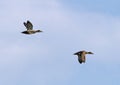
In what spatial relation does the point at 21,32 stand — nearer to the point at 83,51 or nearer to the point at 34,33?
the point at 34,33

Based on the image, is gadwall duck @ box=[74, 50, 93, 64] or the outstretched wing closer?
gadwall duck @ box=[74, 50, 93, 64]

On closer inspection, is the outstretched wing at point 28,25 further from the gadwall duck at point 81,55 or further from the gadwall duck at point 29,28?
the gadwall duck at point 81,55

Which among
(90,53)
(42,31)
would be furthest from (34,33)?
(90,53)

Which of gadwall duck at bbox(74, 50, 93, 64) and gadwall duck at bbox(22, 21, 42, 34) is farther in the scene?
gadwall duck at bbox(22, 21, 42, 34)

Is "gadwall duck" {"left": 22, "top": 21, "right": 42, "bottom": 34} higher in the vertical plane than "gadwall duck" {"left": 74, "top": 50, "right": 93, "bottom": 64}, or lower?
higher

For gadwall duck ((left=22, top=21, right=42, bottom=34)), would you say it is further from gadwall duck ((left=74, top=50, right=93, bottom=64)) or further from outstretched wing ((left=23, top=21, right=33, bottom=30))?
gadwall duck ((left=74, top=50, right=93, bottom=64))

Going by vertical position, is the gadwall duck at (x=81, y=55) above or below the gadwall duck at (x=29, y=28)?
below

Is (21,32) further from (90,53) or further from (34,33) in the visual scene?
(90,53)

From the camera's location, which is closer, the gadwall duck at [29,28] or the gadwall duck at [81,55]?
the gadwall duck at [81,55]

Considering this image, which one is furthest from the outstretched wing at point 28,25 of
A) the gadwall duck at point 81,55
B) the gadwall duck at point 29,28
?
the gadwall duck at point 81,55

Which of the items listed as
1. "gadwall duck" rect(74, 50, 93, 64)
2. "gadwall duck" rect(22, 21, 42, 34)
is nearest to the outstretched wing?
"gadwall duck" rect(22, 21, 42, 34)

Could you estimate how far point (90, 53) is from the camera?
114375 mm

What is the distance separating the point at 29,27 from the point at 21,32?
1688mm

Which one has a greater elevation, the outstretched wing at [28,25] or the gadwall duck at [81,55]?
the outstretched wing at [28,25]
